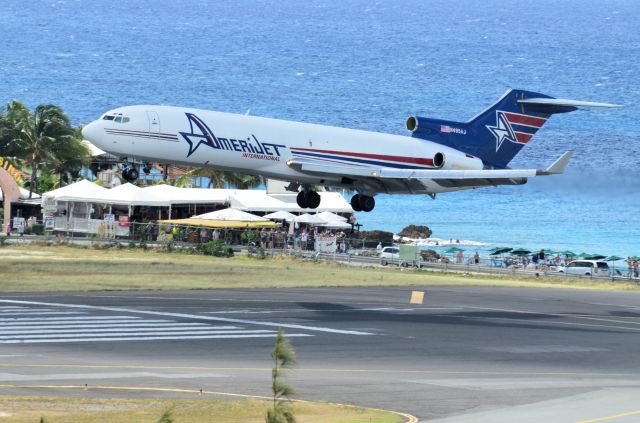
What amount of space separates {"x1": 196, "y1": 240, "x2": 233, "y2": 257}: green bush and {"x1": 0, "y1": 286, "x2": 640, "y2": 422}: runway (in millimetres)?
20854

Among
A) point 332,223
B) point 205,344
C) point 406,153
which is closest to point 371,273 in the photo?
point 406,153

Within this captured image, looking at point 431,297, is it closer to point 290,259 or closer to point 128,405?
point 290,259

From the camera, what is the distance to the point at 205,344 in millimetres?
46562

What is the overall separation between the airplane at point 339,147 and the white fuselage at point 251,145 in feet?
0.17

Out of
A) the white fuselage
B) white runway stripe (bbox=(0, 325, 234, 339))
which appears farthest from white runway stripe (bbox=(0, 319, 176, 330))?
the white fuselage

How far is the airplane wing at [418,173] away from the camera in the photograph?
63784 millimetres

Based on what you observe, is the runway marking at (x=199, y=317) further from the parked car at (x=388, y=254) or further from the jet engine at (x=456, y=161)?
the parked car at (x=388, y=254)

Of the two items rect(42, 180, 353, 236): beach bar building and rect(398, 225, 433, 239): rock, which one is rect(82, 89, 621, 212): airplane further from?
rect(398, 225, 433, 239): rock

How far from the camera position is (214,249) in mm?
89500

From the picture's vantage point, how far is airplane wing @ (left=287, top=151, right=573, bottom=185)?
63784 mm

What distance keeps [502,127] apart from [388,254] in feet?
80.6

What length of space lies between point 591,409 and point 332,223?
73960mm

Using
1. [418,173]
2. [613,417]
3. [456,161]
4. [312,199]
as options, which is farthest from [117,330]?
[456,161]

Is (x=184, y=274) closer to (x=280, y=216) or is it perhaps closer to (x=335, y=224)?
(x=335, y=224)
